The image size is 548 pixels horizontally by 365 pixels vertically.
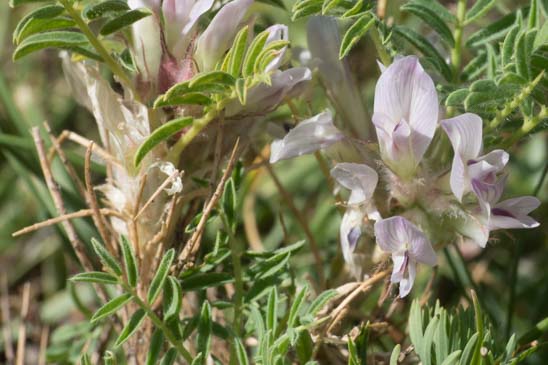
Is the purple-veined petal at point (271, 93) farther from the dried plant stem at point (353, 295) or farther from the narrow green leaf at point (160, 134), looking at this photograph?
the dried plant stem at point (353, 295)

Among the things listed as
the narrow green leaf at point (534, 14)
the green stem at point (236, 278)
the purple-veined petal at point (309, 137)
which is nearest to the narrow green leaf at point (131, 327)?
the green stem at point (236, 278)

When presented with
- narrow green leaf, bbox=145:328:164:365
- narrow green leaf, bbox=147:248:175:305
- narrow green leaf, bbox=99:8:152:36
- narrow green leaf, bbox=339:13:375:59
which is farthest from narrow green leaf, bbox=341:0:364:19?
narrow green leaf, bbox=145:328:164:365

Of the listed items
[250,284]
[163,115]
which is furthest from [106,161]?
[250,284]

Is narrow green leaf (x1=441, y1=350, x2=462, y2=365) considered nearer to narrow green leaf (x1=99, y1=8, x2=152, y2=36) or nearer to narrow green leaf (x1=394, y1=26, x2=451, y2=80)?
narrow green leaf (x1=394, y1=26, x2=451, y2=80)

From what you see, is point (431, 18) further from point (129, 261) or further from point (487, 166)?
point (129, 261)

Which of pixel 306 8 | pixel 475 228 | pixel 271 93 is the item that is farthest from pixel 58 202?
pixel 475 228
